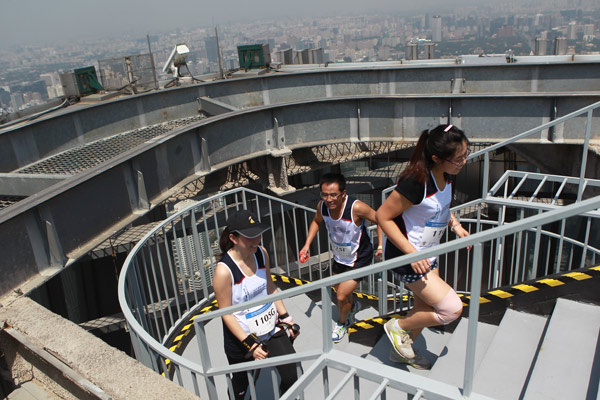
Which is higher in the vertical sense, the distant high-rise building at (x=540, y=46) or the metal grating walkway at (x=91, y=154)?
the distant high-rise building at (x=540, y=46)

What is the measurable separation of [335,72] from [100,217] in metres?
7.48

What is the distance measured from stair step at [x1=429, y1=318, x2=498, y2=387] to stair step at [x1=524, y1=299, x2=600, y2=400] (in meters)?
0.52

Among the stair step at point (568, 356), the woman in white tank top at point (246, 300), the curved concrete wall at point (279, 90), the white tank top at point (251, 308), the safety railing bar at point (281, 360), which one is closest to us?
the safety railing bar at point (281, 360)

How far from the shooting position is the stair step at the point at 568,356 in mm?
2846

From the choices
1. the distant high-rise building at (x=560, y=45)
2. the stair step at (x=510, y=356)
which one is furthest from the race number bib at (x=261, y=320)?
the distant high-rise building at (x=560, y=45)

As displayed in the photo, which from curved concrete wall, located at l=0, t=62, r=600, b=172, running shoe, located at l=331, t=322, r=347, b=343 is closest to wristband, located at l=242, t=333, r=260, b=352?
running shoe, located at l=331, t=322, r=347, b=343

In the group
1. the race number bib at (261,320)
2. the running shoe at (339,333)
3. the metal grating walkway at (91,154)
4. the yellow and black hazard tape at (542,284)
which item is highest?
the metal grating walkway at (91,154)

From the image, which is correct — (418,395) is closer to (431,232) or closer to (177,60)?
(431,232)

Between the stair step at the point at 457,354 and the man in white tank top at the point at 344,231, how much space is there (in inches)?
39.1

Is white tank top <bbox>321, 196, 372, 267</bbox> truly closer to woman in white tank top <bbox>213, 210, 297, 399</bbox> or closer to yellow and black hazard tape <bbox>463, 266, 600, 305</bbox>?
woman in white tank top <bbox>213, 210, 297, 399</bbox>

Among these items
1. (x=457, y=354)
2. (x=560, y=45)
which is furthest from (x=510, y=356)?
(x=560, y=45)

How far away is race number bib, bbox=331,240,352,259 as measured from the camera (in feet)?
14.2

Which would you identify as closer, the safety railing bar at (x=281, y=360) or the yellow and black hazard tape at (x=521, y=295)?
the safety railing bar at (x=281, y=360)

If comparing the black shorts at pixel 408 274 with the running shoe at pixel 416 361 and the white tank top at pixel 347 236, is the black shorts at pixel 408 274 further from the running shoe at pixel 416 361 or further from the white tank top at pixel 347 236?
the white tank top at pixel 347 236
